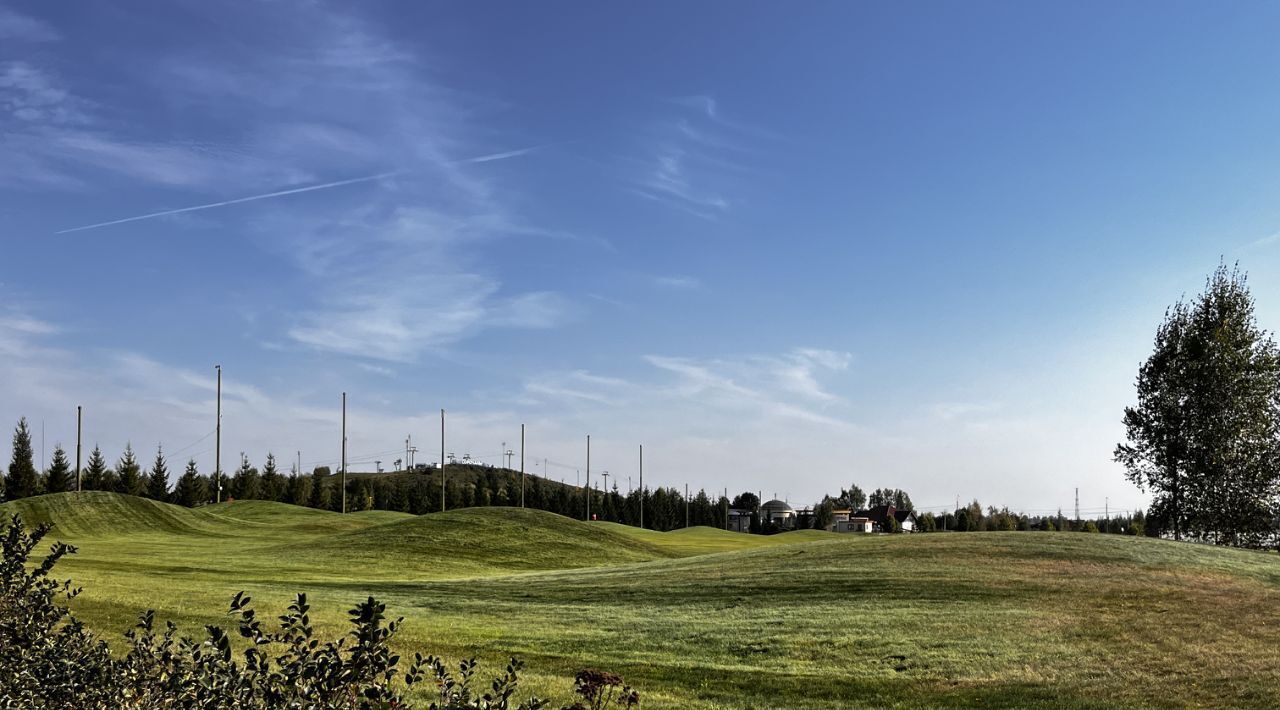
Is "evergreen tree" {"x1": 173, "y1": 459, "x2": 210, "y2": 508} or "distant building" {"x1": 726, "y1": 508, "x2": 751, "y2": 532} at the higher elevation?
"evergreen tree" {"x1": 173, "y1": 459, "x2": 210, "y2": 508}

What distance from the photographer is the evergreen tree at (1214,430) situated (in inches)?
1871

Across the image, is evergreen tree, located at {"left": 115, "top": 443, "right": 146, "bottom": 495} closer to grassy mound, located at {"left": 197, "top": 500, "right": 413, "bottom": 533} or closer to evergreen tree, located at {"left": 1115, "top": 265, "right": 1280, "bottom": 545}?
grassy mound, located at {"left": 197, "top": 500, "right": 413, "bottom": 533}

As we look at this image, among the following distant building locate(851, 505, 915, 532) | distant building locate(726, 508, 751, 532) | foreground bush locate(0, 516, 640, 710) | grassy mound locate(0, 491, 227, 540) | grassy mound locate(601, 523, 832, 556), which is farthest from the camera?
distant building locate(726, 508, 751, 532)

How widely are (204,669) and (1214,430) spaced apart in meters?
52.9

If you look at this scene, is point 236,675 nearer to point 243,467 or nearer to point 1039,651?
point 1039,651

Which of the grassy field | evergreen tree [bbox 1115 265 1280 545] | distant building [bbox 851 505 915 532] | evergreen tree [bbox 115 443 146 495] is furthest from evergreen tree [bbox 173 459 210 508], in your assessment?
distant building [bbox 851 505 915 532]

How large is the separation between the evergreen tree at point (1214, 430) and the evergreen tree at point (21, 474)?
83.1 m

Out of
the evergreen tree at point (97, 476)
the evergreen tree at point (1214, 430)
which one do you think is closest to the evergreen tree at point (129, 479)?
the evergreen tree at point (97, 476)

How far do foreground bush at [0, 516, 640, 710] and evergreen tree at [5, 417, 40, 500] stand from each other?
82.4m

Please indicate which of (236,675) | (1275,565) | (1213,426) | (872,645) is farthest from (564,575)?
(1213,426)

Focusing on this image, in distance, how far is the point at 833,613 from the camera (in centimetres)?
2142

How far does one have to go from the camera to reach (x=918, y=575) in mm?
26609

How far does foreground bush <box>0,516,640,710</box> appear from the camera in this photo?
4832 mm

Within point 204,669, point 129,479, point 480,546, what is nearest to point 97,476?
point 129,479
